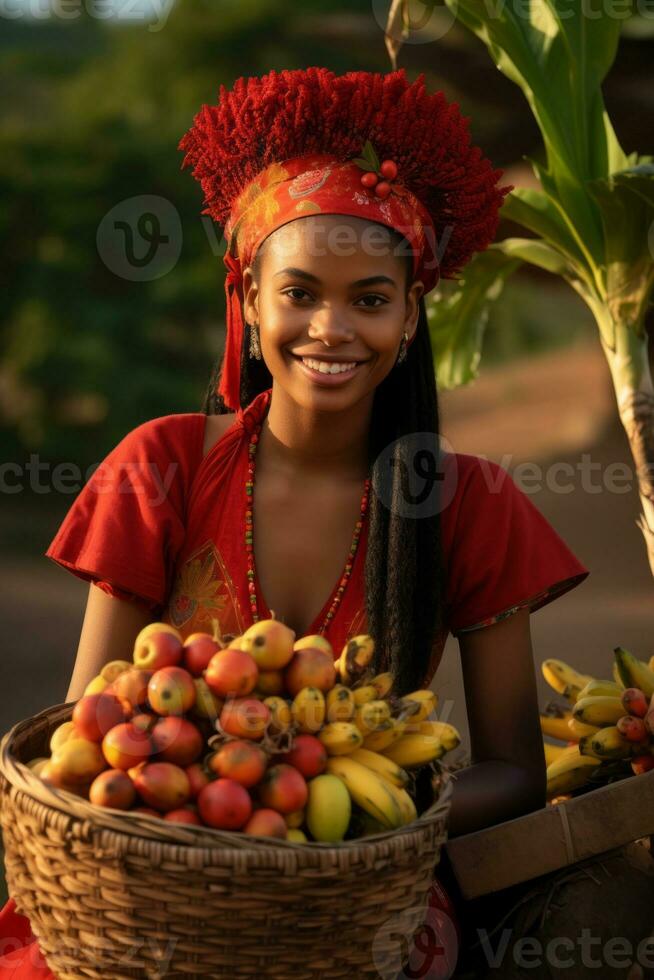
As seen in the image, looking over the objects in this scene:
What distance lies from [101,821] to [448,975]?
0.81 m

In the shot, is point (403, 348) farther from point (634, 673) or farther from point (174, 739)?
point (174, 739)

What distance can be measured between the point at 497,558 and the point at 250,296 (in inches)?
28.5

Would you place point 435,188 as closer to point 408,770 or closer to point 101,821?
point 408,770

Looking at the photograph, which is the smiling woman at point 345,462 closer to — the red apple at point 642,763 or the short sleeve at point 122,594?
the short sleeve at point 122,594

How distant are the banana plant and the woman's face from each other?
4.51 ft

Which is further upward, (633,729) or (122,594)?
(122,594)

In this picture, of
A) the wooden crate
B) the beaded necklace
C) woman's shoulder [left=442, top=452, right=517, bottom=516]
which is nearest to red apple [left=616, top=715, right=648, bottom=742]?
the wooden crate

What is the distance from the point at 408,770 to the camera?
201 centimetres

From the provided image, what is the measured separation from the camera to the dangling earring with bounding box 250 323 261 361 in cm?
257

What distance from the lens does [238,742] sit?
67.0 inches

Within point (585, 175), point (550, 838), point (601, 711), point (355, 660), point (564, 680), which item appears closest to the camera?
point (355, 660)

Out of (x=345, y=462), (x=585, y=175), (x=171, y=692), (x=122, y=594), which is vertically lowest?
(x=171, y=692)

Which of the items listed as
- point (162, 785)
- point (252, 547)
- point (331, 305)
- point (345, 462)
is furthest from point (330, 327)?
point (162, 785)

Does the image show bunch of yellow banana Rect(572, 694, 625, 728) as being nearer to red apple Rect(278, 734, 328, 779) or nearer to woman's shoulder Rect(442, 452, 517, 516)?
woman's shoulder Rect(442, 452, 517, 516)
